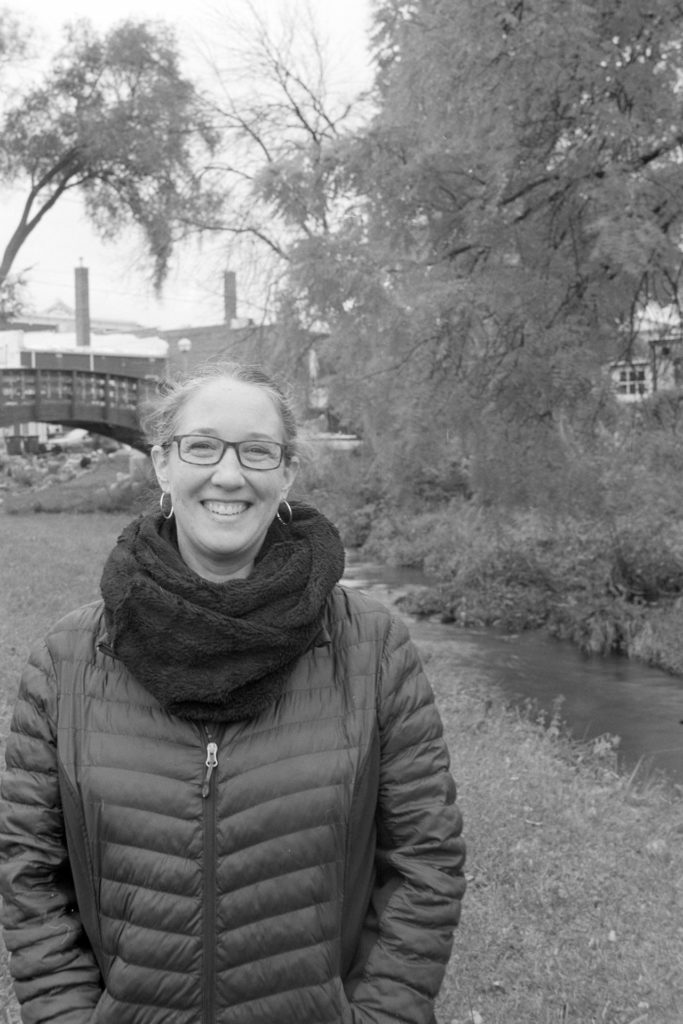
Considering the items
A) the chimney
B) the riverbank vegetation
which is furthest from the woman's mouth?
the chimney

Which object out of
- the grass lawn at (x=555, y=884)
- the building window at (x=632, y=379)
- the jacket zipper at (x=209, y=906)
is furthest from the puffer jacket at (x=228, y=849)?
the building window at (x=632, y=379)

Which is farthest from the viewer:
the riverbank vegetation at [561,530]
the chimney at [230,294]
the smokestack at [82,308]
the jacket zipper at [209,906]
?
the smokestack at [82,308]

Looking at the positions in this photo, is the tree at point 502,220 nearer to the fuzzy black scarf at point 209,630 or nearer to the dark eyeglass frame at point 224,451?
the dark eyeglass frame at point 224,451

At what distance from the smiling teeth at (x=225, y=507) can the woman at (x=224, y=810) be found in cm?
2

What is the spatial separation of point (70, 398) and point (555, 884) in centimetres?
2531

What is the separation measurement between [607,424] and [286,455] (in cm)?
875

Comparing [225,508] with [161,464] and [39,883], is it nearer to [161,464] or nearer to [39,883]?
[161,464]

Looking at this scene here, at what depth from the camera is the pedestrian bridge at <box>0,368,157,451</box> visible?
27.1 metres

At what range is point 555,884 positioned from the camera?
468 centimetres

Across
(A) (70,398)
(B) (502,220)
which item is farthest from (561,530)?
(A) (70,398)

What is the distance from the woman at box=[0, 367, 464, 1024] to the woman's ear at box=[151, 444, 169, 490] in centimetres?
14

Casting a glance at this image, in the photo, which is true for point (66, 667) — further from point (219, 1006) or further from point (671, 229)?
point (671, 229)

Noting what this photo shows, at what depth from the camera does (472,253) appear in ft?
33.9

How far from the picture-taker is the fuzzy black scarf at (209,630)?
190 cm
